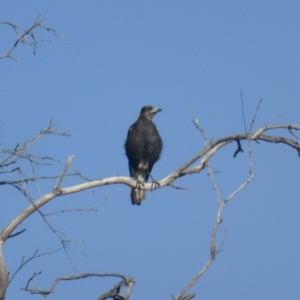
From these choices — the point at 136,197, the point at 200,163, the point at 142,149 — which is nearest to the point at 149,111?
the point at 142,149

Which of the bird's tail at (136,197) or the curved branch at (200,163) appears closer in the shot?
the curved branch at (200,163)

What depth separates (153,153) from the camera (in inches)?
352

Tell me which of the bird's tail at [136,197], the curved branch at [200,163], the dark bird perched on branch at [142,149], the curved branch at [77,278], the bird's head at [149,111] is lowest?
the curved branch at [77,278]

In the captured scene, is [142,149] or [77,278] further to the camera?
[142,149]

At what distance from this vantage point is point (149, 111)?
958 cm

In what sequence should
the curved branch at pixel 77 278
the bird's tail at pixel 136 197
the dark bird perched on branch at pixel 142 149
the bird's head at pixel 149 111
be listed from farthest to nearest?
the bird's head at pixel 149 111
the dark bird perched on branch at pixel 142 149
the bird's tail at pixel 136 197
the curved branch at pixel 77 278

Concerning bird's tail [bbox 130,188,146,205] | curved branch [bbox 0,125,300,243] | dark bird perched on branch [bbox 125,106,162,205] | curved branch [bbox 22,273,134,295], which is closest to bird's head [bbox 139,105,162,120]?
dark bird perched on branch [bbox 125,106,162,205]

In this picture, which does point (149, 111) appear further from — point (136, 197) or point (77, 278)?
point (77, 278)

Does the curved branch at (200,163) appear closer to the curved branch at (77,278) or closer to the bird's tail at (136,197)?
the curved branch at (77,278)

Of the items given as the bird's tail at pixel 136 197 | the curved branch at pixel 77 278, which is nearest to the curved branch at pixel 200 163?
the curved branch at pixel 77 278

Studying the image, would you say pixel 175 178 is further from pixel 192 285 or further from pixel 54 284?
pixel 192 285

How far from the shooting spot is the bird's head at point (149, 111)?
9.50 m

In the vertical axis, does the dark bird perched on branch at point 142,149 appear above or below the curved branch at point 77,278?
above

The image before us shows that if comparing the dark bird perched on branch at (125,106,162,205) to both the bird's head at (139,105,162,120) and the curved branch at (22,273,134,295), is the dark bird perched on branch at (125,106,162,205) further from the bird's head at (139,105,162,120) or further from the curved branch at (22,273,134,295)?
the curved branch at (22,273,134,295)
